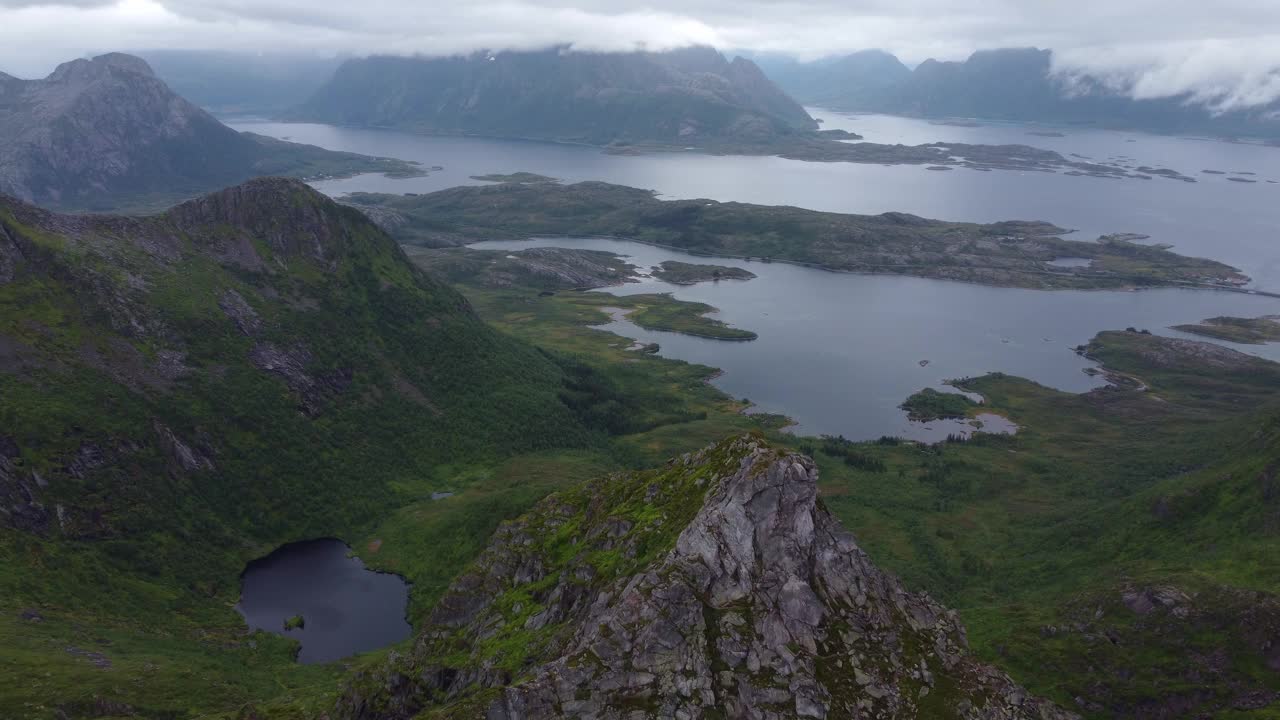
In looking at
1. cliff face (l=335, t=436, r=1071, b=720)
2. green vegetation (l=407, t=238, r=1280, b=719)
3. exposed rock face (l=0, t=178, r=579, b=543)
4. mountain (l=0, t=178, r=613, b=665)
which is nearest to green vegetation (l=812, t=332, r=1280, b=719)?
green vegetation (l=407, t=238, r=1280, b=719)

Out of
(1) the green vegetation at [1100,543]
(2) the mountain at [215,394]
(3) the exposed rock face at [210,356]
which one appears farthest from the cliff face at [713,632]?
(3) the exposed rock face at [210,356]

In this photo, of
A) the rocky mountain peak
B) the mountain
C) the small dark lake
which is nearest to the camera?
the small dark lake

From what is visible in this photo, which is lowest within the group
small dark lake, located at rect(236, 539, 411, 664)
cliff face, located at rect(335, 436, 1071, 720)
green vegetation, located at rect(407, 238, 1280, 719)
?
small dark lake, located at rect(236, 539, 411, 664)

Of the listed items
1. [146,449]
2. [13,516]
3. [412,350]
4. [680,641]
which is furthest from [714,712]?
[412,350]

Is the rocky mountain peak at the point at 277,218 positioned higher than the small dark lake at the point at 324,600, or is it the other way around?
the rocky mountain peak at the point at 277,218

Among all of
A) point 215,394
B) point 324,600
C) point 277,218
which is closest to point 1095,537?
point 324,600

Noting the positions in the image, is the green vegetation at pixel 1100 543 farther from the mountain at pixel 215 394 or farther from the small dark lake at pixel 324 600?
the small dark lake at pixel 324 600

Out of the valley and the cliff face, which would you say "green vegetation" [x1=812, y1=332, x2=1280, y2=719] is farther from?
the cliff face
